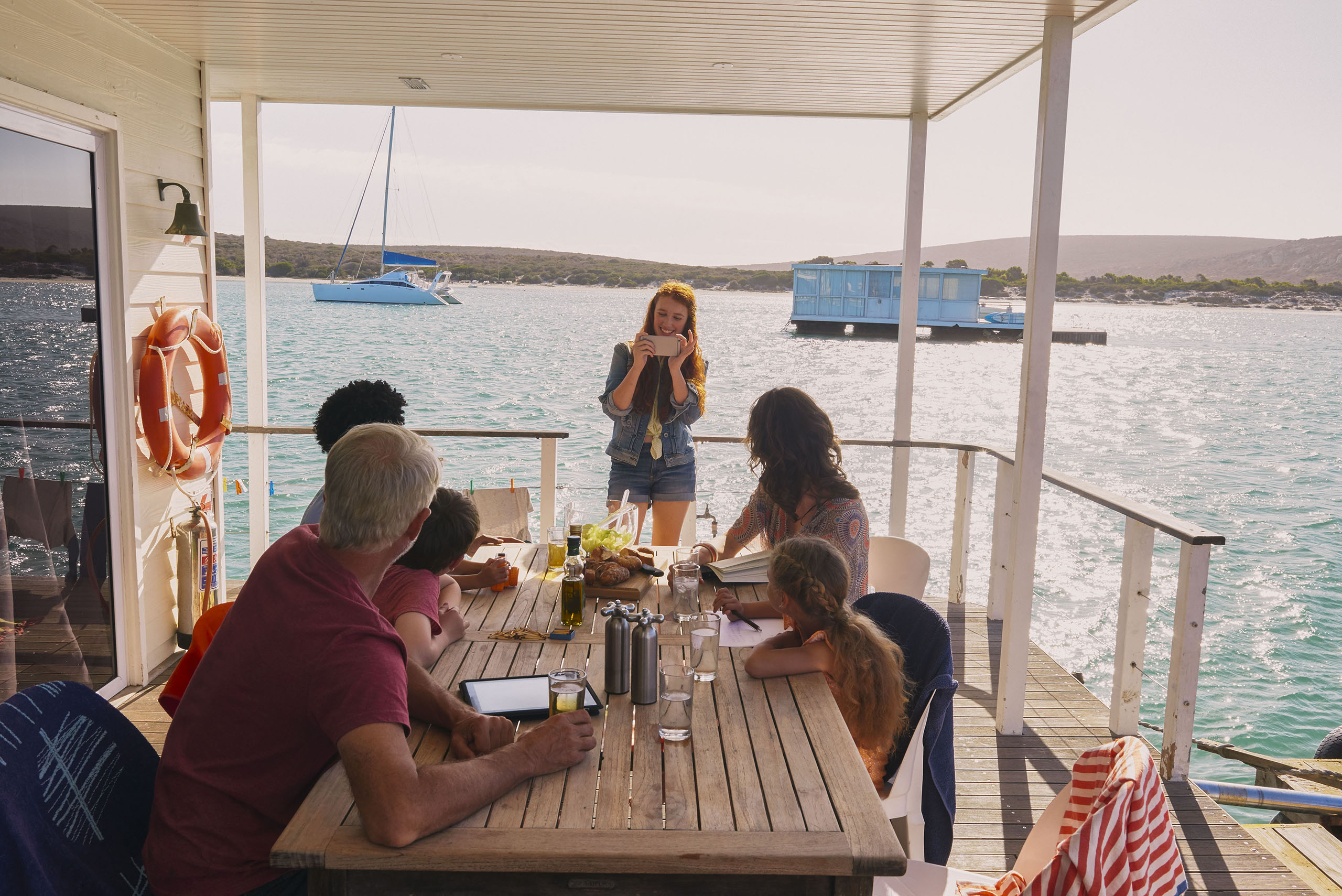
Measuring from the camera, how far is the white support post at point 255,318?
4945mm

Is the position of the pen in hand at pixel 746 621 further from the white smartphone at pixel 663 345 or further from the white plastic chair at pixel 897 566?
the white smartphone at pixel 663 345

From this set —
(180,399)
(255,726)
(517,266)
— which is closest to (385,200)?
(517,266)

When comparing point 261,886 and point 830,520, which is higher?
point 830,520

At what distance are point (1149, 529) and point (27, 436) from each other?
3857mm

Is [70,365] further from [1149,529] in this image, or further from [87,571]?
[1149,529]

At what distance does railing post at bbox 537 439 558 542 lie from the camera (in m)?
4.58

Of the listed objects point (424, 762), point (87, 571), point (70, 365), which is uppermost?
point (70, 365)

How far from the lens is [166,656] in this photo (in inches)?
164

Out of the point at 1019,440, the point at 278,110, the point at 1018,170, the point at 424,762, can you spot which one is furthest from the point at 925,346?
the point at 424,762

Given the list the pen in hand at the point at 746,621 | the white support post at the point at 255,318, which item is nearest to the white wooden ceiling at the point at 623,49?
the white support post at the point at 255,318

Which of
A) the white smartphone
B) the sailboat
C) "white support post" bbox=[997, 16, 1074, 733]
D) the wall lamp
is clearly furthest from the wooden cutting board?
the sailboat

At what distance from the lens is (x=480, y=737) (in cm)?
168

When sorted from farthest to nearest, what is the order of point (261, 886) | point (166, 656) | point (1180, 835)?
point (166, 656) < point (1180, 835) < point (261, 886)

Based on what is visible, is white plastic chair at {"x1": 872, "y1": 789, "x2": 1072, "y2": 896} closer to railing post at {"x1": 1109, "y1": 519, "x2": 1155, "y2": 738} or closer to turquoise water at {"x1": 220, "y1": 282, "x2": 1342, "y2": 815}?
turquoise water at {"x1": 220, "y1": 282, "x2": 1342, "y2": 815}
